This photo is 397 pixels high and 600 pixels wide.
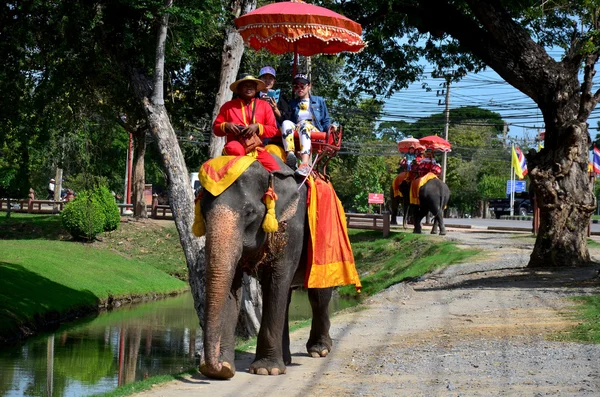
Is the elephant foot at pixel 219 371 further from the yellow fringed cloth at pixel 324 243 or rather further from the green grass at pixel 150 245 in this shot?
the green grass at pixel 150 245

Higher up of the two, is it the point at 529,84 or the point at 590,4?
the point at 590,4

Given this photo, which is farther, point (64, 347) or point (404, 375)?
point (64, 347)

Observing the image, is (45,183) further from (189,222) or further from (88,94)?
(189,222)

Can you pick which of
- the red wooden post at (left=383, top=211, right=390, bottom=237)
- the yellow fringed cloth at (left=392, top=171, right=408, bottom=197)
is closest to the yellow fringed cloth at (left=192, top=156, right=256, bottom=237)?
the yellow fringed cloth at (left=392, top=171, right=408, bottom=197)

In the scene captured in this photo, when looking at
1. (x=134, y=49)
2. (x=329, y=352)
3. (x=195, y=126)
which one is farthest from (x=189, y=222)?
(x=195, y=126)

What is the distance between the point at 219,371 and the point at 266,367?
734mm

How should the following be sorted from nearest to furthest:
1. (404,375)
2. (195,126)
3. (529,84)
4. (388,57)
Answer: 1. (404,375)
2. (529,84)
3. (388,57)
4. (195,126)

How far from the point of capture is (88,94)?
63.2ft

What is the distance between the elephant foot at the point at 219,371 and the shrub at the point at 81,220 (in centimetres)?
2520

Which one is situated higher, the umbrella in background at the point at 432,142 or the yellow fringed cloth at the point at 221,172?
the umbrella in background at the point at 432,142

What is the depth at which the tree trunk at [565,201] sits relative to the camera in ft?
57.7

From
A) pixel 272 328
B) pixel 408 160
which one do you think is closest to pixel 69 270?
pixel 408 160

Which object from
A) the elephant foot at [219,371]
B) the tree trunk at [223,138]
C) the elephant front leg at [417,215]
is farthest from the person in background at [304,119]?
the elephant front leg at [417,215]

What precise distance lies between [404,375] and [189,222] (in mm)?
7728
